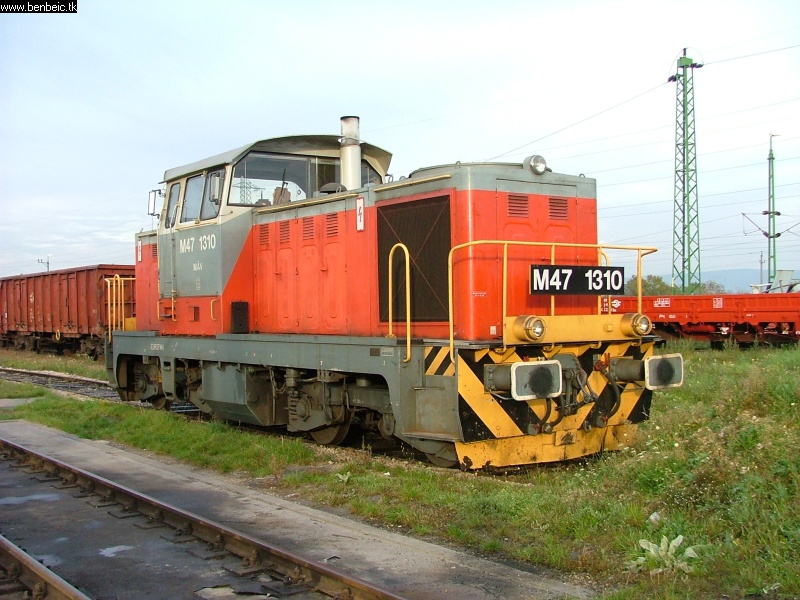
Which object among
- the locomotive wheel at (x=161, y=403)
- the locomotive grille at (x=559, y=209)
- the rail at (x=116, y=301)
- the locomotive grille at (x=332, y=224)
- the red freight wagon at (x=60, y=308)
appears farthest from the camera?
the red freight wagon at (x=60, y=308)

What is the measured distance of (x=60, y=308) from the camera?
83.5ft

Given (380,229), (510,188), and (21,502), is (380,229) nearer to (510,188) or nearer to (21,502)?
(510,188)

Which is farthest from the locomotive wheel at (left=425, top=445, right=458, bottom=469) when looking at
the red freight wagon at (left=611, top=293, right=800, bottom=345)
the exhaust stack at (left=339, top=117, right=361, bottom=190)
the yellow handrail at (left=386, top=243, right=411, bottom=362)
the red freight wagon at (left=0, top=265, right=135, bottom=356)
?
the red freight wagon at (left=0, top=265, right=135, bottom=356)

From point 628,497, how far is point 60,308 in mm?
23718

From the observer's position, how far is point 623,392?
755 centimetres

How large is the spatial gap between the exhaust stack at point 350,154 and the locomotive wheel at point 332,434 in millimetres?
2810

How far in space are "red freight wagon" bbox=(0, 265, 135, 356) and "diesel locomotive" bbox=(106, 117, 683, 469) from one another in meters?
10.5

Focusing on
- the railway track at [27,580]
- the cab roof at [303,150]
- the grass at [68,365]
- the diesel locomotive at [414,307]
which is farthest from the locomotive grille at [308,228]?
the grass at [68,365]

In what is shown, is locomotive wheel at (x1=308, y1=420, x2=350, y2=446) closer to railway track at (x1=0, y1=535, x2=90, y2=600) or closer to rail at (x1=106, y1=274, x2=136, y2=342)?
railway track at (x1=0, y1=535, x2=90, y2=600)

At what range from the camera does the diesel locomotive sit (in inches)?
265

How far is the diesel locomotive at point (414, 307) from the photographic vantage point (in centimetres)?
674

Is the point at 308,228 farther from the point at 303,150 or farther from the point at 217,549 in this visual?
the point at 217,549

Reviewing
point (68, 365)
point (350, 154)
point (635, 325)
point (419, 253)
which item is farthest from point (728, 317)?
point (68, 365)

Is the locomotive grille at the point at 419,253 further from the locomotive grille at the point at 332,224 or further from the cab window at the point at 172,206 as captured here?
the cab window at the point at 172,206
